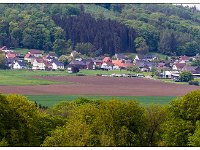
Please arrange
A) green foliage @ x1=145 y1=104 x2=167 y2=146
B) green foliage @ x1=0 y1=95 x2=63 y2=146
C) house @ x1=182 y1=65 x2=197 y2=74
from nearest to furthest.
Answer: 1. green foliage @ x1=0 y1=95 x2=63 y2=146
2. green foliage @ x1=145 y1=104 x2=167 y2=146
3. house @ x1=182 y1=65 x2=197 y2=74

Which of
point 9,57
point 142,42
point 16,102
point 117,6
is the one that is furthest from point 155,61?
point 16,102

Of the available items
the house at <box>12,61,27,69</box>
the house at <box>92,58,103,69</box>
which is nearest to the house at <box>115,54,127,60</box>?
the house at <box>92,58,103,69</box>

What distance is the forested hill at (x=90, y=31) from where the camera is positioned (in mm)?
75562

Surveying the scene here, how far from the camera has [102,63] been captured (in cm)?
6588

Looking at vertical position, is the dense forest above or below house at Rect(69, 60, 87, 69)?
above

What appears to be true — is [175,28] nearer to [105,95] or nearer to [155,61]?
[155,61]

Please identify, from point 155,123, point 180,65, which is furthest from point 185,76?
point 155,123

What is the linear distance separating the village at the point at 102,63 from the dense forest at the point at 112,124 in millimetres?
37039

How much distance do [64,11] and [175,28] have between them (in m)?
17.9

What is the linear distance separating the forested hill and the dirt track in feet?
72.8

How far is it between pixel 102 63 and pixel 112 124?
47.3 metres

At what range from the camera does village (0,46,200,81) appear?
198 ft

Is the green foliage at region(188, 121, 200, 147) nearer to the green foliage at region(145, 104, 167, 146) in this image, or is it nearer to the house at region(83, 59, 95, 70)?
the green foliage at region(145, 104, 167, 146)

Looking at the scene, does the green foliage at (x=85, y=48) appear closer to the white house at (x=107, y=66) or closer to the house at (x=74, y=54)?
the house at (x=74, y=54)
